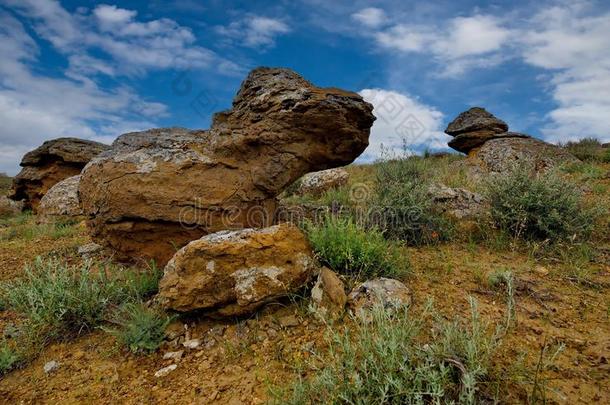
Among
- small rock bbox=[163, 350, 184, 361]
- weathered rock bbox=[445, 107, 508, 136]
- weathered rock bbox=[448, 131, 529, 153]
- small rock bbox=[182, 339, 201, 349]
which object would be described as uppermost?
weathered rock bbox=[445, 107, 508, 136]

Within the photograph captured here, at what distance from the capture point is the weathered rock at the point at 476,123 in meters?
11.9

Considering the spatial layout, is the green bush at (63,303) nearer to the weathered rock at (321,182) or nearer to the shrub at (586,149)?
the weathered rock at (321,182)

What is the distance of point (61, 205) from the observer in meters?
9.30

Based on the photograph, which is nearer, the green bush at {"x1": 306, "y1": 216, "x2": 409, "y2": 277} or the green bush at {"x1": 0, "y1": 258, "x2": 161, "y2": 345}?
the green bush at {"x1": 0, "y1": 258, "x2": 161, "y2": 345}

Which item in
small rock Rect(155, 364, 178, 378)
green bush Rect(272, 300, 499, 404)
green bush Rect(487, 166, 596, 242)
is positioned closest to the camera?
green bush Rect(272, 300, 499, 404)

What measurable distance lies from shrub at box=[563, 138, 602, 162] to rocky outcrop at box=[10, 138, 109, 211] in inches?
598

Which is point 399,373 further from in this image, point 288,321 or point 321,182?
point 321,182

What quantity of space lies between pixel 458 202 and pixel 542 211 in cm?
111

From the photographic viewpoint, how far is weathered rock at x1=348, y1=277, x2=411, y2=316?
9.54 feet

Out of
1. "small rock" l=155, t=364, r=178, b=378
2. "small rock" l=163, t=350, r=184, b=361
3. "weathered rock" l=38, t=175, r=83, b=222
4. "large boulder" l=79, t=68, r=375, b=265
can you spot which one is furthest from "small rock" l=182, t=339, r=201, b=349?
"weathered rock" l=38, t=175, r=83, b=222

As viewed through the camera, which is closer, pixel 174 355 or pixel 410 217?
pixel 174 355

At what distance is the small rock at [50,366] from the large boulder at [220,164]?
1467 mm

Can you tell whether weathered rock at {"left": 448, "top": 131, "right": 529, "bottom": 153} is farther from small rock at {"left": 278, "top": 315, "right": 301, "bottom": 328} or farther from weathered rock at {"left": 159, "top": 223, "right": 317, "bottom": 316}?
small rock at {"left": 278, "top": 315, "right": 301, "bottom": 328}

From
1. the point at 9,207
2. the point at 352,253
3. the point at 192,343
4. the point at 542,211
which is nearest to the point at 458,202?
the point at 542,211
